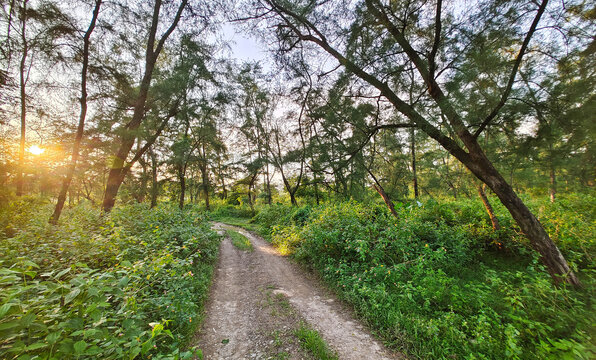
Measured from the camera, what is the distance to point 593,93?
3.32 m

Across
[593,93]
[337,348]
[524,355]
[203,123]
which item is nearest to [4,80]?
[337,348]

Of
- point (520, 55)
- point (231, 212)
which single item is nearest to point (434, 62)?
point (520, 55)

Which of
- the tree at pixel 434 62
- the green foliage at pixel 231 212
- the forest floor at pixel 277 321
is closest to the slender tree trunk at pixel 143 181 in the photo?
the green foliage at pixel 231 212

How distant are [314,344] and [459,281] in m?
3.67

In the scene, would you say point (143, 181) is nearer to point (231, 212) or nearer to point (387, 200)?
point (231, 212)

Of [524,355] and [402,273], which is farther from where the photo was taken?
[402,273]

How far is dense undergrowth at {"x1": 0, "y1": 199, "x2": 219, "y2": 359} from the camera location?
1.49 meters

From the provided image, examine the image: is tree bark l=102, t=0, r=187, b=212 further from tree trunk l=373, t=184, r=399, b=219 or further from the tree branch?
the tree branch

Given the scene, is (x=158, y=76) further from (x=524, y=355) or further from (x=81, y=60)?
(x=524, y=355)

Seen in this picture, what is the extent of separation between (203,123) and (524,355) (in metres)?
17.7

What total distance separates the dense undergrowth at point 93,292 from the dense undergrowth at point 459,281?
313 centimetres

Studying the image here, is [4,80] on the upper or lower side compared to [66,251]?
upper

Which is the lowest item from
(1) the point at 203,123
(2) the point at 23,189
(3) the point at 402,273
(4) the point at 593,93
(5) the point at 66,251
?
(3) the point at 402,273

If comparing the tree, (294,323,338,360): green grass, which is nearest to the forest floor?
(294,323,338,360): green grass
